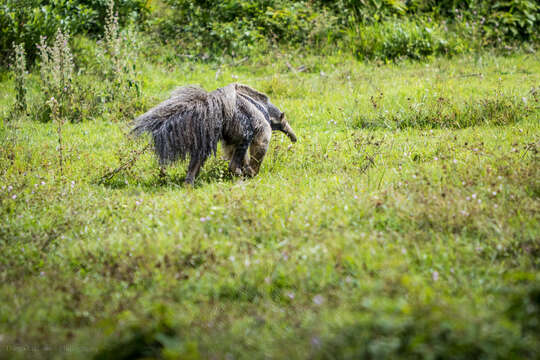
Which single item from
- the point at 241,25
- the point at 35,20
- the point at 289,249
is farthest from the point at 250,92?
the point at 241,25

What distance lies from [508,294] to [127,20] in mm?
11451

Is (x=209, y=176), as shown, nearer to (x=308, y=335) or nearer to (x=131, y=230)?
(x=131, y=230)

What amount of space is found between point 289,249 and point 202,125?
→ 223cm

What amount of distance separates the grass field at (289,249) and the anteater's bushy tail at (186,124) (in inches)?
19.6

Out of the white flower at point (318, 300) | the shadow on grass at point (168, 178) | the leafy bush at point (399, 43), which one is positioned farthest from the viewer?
the leafy bush at point (399, 43)

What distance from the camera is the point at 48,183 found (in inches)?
226

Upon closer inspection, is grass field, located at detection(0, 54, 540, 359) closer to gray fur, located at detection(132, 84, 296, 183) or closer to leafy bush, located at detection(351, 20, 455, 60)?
gray fur, located at detection(132, 84, 296, 183)

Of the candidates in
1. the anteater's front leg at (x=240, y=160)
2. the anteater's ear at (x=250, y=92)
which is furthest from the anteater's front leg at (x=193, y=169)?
the anteater's ear at (x=250, y=92)

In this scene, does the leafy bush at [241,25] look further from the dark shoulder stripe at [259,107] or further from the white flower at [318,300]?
the white flower at [318,300]

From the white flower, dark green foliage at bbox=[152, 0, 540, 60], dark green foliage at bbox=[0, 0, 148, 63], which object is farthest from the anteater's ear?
dark green foliage at bbox=[152, 0, 540, 60]

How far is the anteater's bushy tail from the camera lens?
543cm

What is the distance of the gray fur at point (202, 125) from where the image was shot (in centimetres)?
545

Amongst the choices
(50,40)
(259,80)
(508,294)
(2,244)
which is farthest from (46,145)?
(508,294)

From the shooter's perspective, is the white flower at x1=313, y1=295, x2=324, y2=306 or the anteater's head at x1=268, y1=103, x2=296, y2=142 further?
the anteater's head at x1=268, y1=103, x2=296, y2=142
